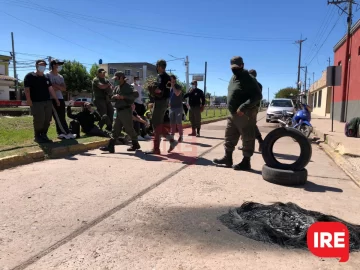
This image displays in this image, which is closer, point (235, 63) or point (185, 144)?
point (235, 63)

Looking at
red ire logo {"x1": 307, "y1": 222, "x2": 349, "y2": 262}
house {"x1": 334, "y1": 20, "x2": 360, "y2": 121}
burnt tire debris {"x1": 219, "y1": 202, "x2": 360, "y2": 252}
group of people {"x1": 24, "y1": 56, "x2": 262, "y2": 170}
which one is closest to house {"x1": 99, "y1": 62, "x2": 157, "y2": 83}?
house {"x1": 334, "y1": 20, "x2": 360, "y2": 121}

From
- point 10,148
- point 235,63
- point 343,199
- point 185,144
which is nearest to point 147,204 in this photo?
point 343,199

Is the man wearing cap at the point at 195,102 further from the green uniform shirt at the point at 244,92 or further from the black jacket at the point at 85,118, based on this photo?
the green uniform shirt at the point at 244,92

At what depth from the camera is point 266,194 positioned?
4.40 metres

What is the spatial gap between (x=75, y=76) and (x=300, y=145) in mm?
57565

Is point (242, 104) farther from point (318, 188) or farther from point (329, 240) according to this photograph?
point (329, 240)

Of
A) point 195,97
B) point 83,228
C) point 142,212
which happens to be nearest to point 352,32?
point 195,97

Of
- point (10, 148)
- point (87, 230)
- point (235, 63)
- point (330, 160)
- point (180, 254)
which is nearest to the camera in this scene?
point (180, 254)

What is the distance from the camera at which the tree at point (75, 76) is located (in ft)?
188

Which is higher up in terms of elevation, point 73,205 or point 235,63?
point 235,63

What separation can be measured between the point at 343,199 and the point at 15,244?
12.7 feet

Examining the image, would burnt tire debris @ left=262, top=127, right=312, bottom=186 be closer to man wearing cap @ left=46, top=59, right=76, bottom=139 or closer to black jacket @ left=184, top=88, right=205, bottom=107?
man wearing cap @ left=46, top=59, right=76, bottom=139

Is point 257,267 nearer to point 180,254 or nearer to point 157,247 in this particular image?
point 180,254

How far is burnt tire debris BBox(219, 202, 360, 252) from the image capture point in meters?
2.94
